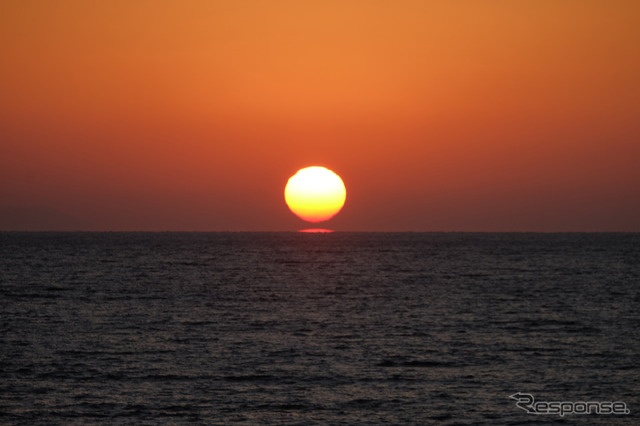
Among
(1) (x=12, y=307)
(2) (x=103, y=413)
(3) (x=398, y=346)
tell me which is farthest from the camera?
(1) (x=12, y=307)

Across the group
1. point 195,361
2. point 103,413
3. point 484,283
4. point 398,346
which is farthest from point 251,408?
point 484,283

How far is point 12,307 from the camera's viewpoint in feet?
198

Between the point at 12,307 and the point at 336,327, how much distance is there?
2709cm

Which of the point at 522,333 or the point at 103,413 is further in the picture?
the point at 522,333

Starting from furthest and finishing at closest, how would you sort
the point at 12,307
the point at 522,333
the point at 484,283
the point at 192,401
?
the point at 484,283, the point at 12,307, the point at 522,333, the point at 192,401

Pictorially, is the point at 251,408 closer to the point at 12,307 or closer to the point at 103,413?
the point at 103,413

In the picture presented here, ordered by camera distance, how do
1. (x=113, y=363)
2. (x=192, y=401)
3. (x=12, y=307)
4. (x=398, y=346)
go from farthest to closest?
(x=12, y=307), (x=398, y=346), (x=113, y=363), (x=192, y=401)

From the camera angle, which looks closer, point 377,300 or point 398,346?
point 398,346

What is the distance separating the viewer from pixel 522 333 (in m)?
47.2

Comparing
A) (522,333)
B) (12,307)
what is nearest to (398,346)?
(522,333)

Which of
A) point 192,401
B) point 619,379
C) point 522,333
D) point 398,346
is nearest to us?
point 192,401

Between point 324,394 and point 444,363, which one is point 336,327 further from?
point 324,394

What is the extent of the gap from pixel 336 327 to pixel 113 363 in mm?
16837

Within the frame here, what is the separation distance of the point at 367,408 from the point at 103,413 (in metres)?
9.35
